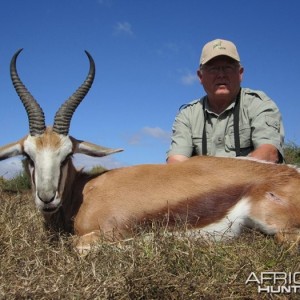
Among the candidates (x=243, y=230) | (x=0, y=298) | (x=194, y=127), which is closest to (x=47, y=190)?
(x=0, y=298)

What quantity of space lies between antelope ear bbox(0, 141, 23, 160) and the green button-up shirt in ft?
7.53

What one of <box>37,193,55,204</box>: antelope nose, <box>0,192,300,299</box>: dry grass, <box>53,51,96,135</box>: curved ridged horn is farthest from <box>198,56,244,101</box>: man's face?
<box>37,193,55,204</box>: antelope nose

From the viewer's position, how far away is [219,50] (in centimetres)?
611

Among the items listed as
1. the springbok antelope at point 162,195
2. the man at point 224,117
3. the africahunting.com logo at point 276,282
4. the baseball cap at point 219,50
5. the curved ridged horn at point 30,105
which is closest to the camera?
the africahunting.com logo at point 276,282

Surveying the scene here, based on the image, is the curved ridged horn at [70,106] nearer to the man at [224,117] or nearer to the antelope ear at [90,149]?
the antelope ear at [90,149]

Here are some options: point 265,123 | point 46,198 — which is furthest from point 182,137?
point 46,198

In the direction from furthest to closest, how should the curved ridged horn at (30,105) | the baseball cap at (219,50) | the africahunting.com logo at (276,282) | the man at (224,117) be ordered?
1. the baseball cap at (219,50)
2. the man at (224,117)
3. the curved ridged horn at (30,105)
4. the africahunting.com logo at (276,282)

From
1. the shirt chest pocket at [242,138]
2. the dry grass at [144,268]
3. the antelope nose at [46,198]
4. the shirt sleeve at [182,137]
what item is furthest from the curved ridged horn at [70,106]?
the shirt chest pocket at [242,138]

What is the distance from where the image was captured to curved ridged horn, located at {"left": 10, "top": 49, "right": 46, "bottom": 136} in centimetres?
461

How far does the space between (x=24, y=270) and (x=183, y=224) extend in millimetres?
1423

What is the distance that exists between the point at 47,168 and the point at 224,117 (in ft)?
9.43

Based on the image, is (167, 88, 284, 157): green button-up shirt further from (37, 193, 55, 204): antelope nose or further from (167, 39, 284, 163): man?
(37, 193, 55, 204): antelope nose

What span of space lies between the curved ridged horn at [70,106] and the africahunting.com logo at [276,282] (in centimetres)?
254

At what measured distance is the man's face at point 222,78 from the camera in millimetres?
6109
